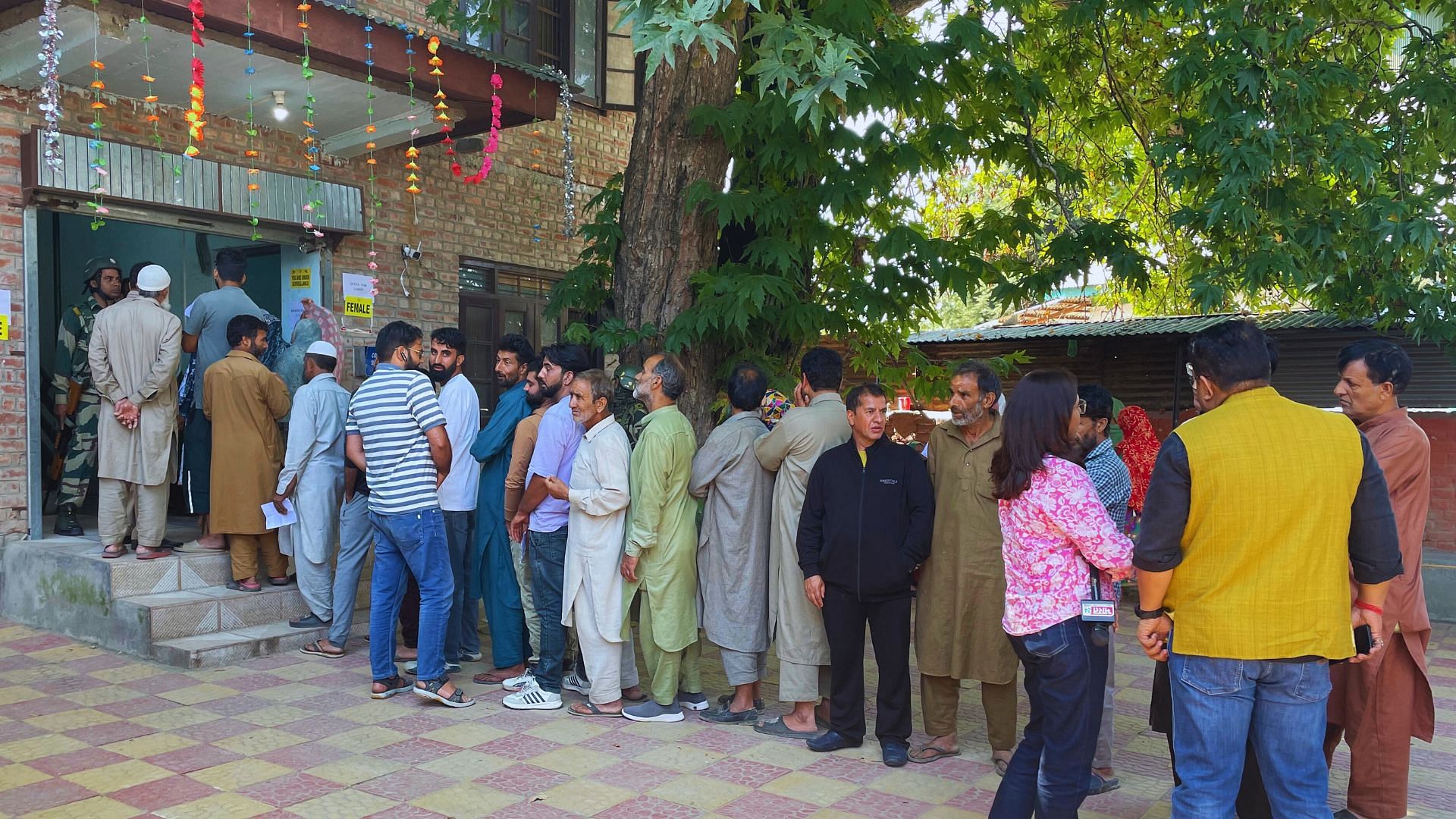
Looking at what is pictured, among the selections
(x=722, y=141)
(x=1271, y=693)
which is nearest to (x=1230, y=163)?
(x=722, y=141)

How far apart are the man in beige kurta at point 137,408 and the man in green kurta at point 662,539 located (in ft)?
10.3

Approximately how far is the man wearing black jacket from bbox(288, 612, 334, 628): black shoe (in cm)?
339

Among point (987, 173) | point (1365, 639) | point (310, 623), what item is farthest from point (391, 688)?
point (987, 173)

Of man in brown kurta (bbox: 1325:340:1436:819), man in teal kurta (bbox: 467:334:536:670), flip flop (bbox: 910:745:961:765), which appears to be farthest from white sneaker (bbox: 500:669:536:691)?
man in brown kurta (bbox: 1325:340:1436:819)

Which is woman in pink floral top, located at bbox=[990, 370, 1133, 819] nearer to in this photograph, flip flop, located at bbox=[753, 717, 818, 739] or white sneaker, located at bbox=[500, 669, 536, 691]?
flip flop, located at bbox=[753, 717, 818, 739]

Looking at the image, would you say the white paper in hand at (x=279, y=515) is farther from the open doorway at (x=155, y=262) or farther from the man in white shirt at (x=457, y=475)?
the open doorway at (x=155, y=262)

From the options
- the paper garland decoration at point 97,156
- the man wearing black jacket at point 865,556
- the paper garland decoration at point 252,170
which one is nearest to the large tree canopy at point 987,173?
the man wearing black jacket at point 865,556

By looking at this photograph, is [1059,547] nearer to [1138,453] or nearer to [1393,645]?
[1393,645]

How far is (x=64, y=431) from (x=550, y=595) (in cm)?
454

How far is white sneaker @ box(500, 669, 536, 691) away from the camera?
550 centimetres

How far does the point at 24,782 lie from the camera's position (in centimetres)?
430

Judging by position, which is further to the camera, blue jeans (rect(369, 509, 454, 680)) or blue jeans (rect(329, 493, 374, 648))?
blue jeans (rect(329, 493, 374, 648))

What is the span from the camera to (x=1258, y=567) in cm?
302

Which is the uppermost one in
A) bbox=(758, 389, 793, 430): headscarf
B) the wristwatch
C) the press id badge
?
bbox=(758, 389, 793, 430): headscarf
